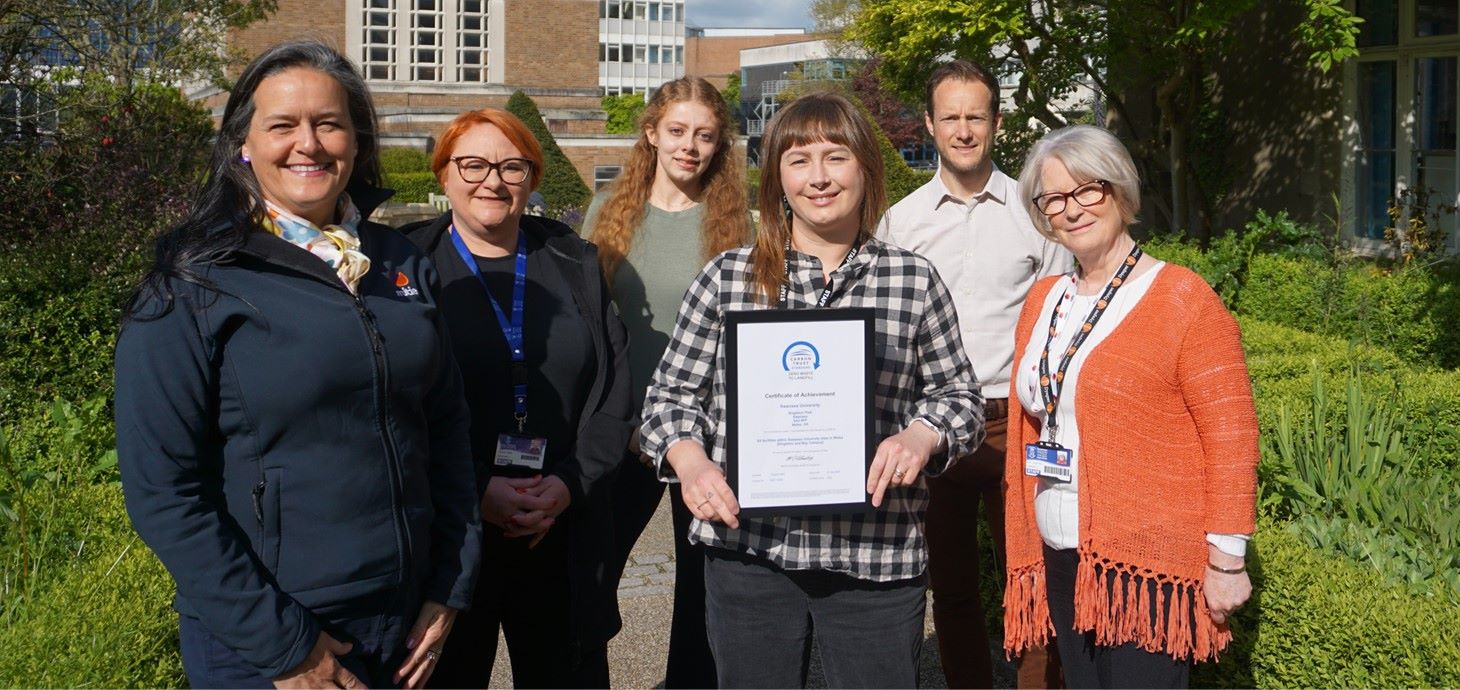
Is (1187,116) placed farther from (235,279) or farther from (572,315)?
(235,279)

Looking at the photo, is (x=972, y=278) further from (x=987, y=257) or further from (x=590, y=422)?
(x=590, y=422)

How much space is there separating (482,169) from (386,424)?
1.15m

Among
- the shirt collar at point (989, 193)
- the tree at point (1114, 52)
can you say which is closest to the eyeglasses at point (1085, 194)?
the shirt collar at point (989, 193)

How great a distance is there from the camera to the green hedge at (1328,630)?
3076mm

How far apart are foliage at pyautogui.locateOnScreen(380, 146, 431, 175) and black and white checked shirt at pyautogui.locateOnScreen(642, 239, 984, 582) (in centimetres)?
3207

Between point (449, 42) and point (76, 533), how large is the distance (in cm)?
5561

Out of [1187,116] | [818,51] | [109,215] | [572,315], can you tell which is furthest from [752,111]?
[572,315]

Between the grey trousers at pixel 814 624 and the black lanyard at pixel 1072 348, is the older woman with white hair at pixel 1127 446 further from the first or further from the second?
the grey trousers at pixel 814 624

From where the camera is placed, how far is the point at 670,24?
91.2 meters

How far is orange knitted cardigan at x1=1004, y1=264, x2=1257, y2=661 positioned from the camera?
2656 mm

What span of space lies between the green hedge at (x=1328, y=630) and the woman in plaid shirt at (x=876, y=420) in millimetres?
1302

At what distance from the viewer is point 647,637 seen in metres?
4.99

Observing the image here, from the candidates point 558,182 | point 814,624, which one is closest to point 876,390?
point 814,624

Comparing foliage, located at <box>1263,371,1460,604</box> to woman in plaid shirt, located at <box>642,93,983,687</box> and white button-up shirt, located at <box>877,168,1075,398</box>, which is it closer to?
white button-up shirt, located at <box>877,168,1075,398</box>
